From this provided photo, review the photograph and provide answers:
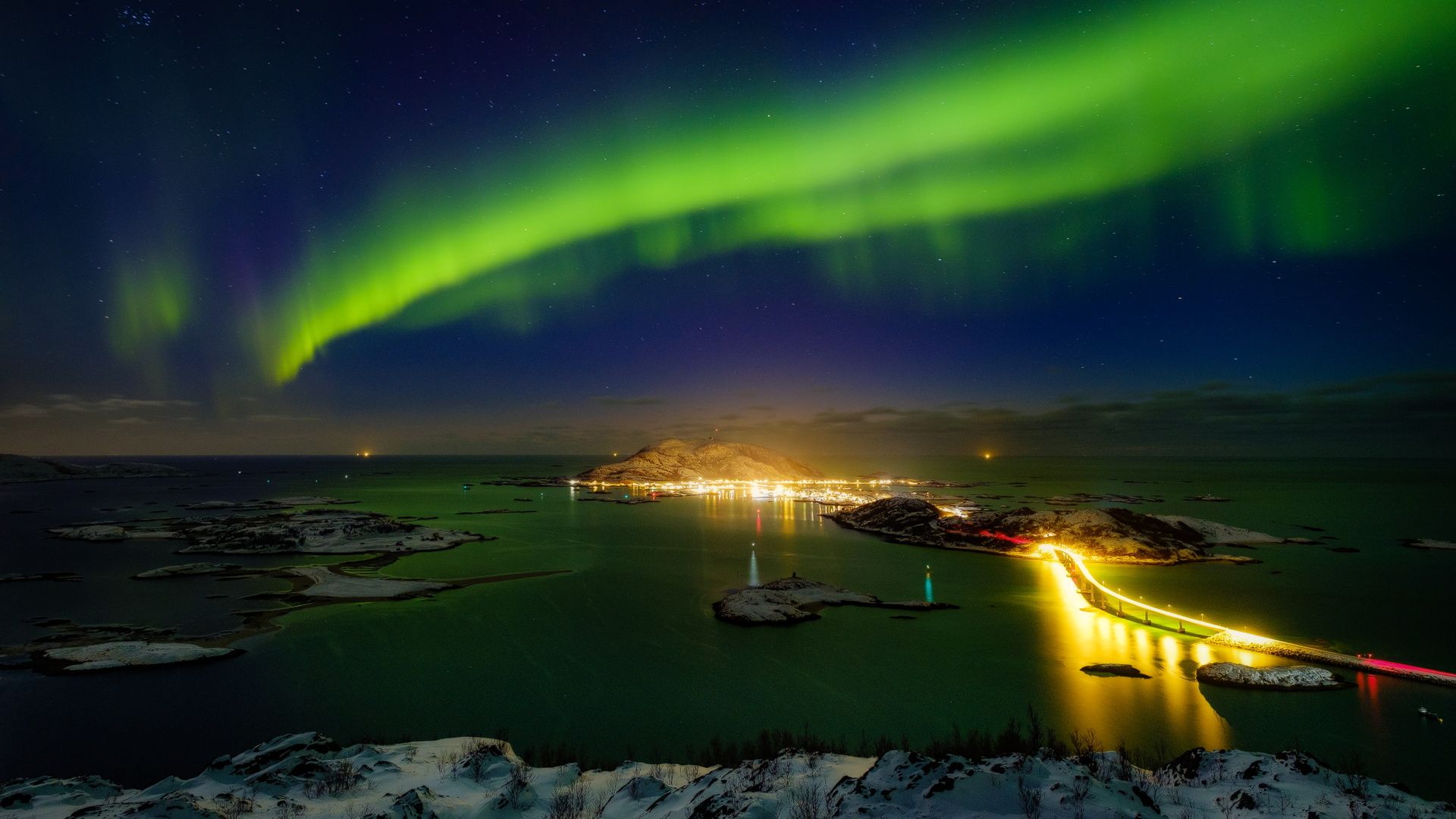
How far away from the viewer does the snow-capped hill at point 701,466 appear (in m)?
174

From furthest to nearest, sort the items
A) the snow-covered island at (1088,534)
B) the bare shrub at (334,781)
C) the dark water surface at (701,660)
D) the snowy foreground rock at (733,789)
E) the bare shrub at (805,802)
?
1. the snow-covered island at (1088,534)
2. the dark water surface at (701,660)
3. the bare shrub at (334,781)
4. the bare shrub at (805,802)
5. the snowy foreground rock at (733,789)

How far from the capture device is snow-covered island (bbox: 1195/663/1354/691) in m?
24.5

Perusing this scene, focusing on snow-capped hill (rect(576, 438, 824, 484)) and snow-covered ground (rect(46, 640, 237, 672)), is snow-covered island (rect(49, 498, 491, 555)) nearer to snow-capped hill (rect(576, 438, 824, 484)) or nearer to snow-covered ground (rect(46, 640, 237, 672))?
snow-covered ground (rect(46, 640, 237, 672))

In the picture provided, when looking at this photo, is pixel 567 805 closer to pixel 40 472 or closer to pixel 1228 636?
pixel 1228 636

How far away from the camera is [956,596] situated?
1692 inches

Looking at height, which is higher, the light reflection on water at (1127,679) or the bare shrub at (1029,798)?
the bare shrub at (1029,798)

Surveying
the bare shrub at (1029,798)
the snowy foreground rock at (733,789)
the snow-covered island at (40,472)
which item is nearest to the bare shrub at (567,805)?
the snowy foreground rock at (733,789)

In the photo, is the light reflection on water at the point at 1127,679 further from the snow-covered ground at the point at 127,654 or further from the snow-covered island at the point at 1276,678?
the snow-covered ground at the point at 127,654

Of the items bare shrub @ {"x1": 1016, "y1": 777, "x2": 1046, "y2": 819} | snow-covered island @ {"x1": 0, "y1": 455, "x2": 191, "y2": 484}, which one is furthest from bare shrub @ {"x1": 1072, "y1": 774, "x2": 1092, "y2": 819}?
snow-covered island @ {"x1": 0, "y1": 455, "x2": 191, "y2": 484}

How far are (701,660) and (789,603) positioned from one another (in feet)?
31.6

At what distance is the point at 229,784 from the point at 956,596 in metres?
41.1

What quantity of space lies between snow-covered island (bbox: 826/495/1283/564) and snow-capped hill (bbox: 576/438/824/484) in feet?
352

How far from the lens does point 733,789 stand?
11.5 metres

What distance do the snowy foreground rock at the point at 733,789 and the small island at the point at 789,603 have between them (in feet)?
67.8
